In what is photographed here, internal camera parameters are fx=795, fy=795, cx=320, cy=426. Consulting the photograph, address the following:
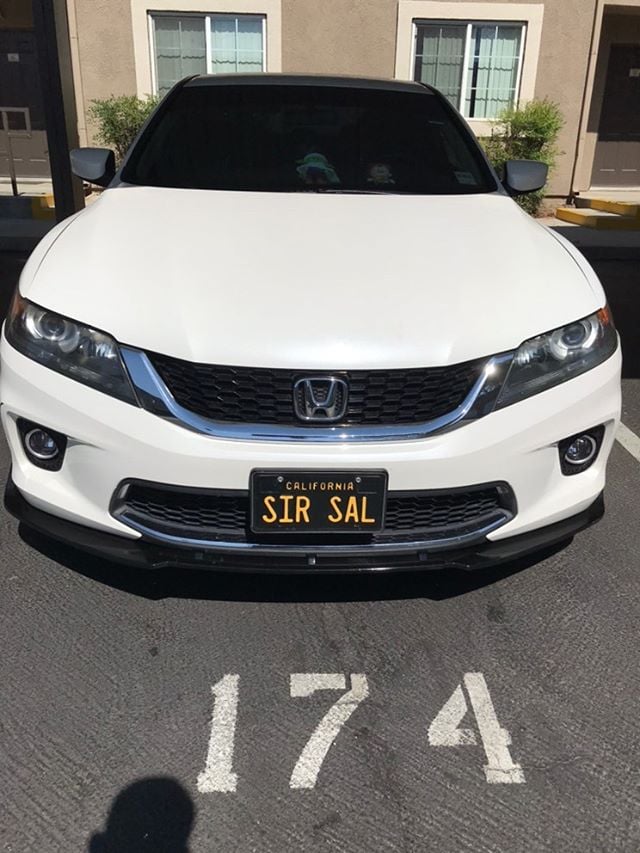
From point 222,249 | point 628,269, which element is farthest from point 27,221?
point 222,249

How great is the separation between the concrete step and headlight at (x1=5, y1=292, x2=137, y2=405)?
29.9 ft

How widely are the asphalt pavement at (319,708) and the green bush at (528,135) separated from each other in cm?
915

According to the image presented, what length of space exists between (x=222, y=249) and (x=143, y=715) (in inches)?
55.7

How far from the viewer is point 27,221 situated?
31.7 ft

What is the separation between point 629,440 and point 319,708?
2517 mm

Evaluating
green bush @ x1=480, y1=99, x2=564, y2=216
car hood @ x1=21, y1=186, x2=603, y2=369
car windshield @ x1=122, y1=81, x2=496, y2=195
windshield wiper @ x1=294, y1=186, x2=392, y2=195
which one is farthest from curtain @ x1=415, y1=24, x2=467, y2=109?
car hood @ x1=21, y1=186, x2=603, y2=369

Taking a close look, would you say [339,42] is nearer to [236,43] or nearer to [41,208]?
[236,43]

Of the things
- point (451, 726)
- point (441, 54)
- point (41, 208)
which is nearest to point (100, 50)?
point (41, 208)

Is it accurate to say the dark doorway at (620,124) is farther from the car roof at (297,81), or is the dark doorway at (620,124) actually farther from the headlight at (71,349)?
the headlight at (71,349)

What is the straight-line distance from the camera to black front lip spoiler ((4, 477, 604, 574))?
2.21m

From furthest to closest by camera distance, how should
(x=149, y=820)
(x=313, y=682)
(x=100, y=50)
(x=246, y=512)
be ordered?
(x=100, y=50)
(x=313, y=682)
(x=246, y=512)
(x=149, y=820)

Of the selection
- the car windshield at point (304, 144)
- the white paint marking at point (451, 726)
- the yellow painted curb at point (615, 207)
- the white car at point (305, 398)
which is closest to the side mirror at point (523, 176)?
the car windshield at point (304, 144)

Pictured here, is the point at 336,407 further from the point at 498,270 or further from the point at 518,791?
the point at 518,791

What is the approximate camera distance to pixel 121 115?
10.5 meters
